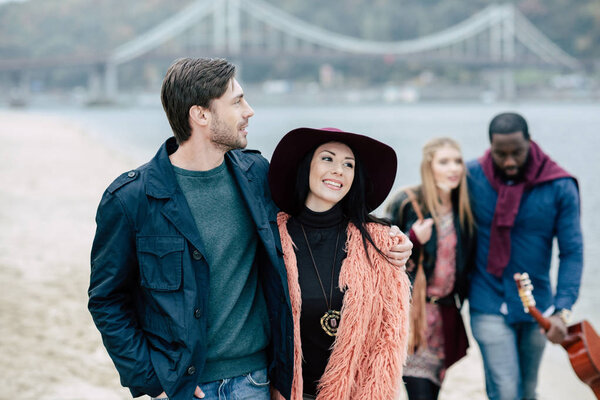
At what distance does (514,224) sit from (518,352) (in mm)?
499

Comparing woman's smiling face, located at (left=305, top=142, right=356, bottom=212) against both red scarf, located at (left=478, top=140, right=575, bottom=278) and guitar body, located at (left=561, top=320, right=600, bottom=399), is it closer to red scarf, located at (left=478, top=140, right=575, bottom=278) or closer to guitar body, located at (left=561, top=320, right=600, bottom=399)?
red scarf, located at (left=478, top=140, right=575, bottom=278)

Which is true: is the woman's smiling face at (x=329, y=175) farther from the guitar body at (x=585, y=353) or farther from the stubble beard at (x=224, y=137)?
the guitar body at (x=585, y=353)

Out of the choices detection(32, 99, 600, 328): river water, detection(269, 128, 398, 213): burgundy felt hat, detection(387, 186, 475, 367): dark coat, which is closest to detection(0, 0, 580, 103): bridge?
detection(32, 99, 600, 328): river water

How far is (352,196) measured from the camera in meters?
1.96

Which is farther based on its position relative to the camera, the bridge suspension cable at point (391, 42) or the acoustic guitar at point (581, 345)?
the bridge suspension cable at point (391, 42)

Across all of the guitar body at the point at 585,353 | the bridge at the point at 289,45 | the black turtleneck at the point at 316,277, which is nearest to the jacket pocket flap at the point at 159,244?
the black turtleneck at the point at 316,277

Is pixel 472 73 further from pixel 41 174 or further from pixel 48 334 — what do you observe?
pixel 48 334

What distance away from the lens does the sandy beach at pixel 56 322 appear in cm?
356

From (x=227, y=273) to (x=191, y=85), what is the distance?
474 mm

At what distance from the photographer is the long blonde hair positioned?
2682 mm

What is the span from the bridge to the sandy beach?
29254 millimetres

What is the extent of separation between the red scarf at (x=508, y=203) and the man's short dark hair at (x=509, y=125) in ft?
0.33

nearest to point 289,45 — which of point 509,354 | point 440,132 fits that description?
point 440,132

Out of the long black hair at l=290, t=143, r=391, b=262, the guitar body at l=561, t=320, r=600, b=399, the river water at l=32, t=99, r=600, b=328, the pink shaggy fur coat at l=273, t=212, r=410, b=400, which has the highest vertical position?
the long black hair at l=290, t=143, r=391, b=262
